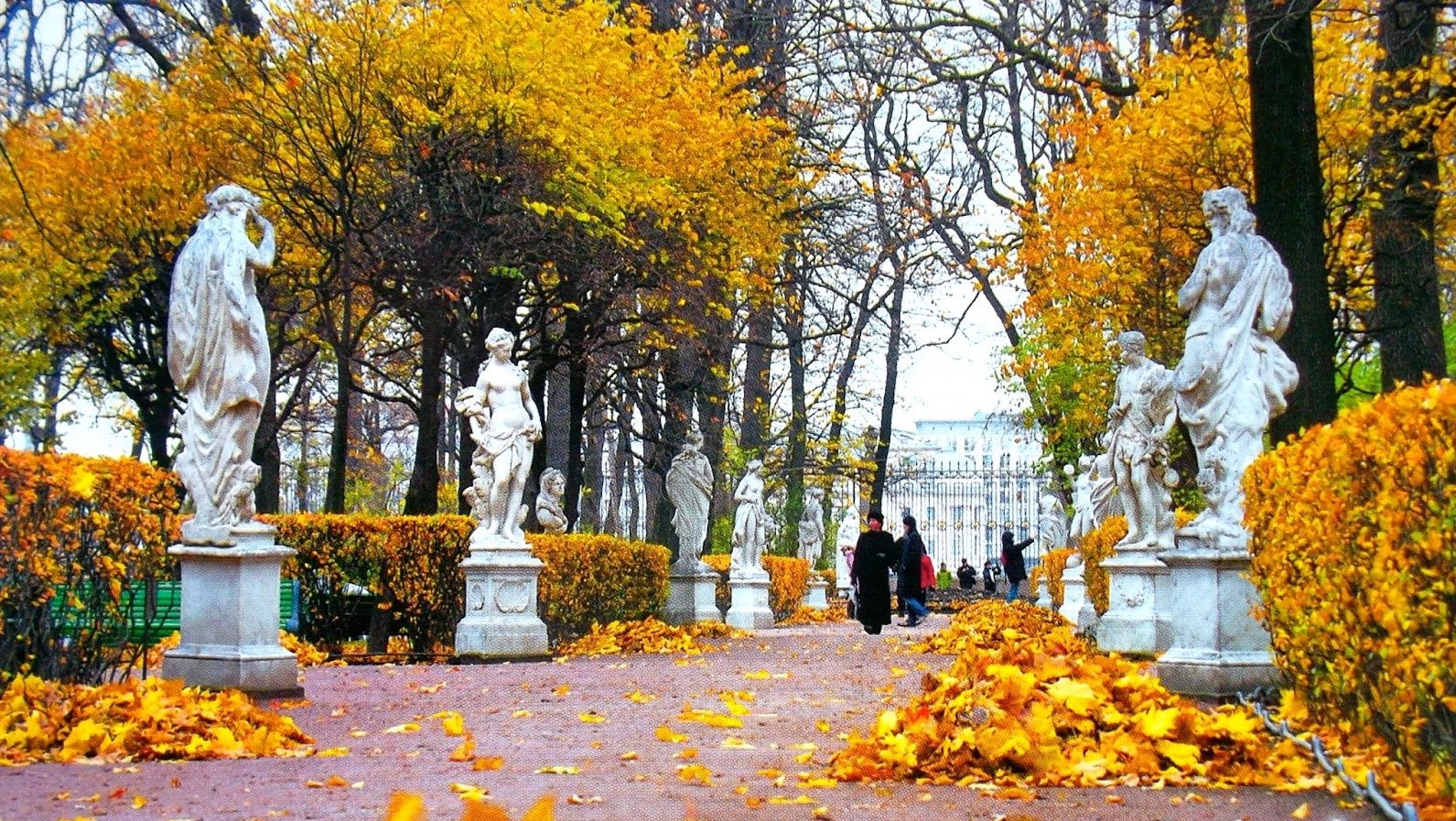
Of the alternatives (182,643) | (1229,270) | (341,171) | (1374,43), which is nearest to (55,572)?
(182,643)

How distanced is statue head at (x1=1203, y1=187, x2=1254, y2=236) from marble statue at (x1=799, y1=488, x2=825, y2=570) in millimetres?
26586

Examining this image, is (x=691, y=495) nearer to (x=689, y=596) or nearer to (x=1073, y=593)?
(x=689, y=596)

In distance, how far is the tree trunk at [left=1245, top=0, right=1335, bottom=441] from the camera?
1300 centimetres

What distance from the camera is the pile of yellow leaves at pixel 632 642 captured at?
18250 mm

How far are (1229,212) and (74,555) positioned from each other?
274 inches

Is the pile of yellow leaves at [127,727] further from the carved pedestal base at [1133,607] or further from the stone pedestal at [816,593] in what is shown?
the stone pedestal at [816,593]

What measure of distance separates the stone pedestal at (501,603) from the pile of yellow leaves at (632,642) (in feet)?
1.85

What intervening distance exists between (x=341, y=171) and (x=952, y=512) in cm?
3615

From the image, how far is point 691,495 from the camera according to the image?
2462cm

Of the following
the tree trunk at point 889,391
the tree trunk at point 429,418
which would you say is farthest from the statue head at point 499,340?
the tree trunk at point 889,391

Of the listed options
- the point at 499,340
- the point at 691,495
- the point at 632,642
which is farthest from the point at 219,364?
the point at 691,495

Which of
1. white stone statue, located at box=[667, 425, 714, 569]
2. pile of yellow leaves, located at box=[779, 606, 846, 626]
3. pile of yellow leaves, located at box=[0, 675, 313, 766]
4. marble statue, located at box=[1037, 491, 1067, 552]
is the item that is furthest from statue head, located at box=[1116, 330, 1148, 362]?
marble statue, located at box=[1037, 491, 1067, 552]

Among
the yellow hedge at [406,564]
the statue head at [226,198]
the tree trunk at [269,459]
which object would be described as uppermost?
the statue head at [226,198]

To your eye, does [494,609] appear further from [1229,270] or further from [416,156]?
[1229,270]
